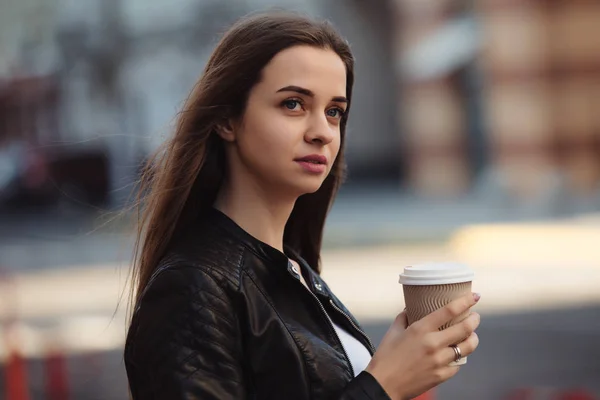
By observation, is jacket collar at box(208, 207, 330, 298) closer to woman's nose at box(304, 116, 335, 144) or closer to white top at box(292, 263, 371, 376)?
white top at box(292, 263, 371, 376)

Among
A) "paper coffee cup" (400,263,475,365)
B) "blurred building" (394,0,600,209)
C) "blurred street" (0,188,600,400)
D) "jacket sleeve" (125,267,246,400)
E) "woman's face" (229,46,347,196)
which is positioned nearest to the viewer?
"jacket sleeve" (125,267,246,400)

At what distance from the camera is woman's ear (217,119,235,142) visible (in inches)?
85.9

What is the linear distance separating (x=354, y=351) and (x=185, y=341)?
17.3 inches

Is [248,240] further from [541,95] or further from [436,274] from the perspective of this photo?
[541,95]

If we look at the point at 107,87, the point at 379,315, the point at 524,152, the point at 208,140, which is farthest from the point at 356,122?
the point at 208,140

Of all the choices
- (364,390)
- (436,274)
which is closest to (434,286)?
(436,274)

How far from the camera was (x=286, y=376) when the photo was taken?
6.39 ft

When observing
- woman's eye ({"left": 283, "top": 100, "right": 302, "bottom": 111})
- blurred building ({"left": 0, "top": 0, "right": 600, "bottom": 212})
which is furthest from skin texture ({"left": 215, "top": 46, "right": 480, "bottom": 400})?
blurred building ({"left": 0, "top": 0, "right": 600, "bottom": 212})

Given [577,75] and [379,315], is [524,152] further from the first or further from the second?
[379,315]

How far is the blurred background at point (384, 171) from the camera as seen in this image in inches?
362

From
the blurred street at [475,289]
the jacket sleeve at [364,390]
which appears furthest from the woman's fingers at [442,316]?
the blurred street at [475,289]

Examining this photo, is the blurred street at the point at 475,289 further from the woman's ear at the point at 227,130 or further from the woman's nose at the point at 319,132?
the woman's nose at the point at 319,132

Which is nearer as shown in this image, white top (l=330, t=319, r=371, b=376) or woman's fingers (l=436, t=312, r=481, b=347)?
woman's fingers (l=436, t=312, r=481, b=347)

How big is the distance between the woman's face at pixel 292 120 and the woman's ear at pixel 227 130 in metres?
0.02
